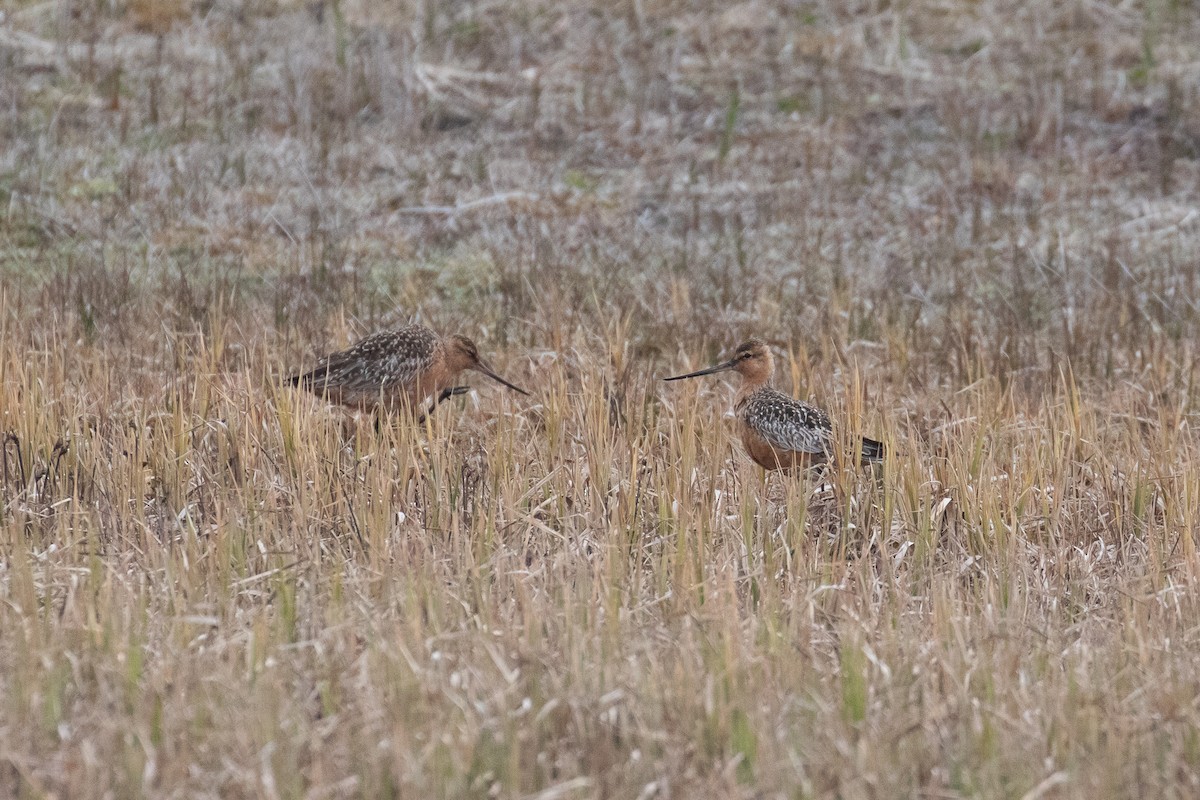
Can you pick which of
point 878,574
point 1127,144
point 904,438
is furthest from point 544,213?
point 878,574

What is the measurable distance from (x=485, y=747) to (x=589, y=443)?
217 centimetres

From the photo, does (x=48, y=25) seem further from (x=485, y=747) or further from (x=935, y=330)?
(x=485, y=747)

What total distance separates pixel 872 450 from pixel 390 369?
192 centimetres

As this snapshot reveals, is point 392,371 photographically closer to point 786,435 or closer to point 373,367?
point 373,367

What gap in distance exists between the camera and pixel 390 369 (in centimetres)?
648

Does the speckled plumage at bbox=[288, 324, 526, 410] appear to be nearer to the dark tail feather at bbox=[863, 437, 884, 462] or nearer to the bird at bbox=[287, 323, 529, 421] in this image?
the bird at bbox=[287, 323, 529, 421]

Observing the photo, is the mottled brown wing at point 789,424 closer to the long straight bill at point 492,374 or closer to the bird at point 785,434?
the bird at point 785,434

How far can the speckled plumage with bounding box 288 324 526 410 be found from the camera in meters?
6.45

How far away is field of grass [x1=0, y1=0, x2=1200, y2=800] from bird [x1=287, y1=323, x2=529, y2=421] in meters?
0.17

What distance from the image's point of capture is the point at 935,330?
8.01m

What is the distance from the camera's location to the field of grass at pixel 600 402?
3.24 m

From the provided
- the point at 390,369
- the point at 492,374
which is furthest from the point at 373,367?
the point at 492,374

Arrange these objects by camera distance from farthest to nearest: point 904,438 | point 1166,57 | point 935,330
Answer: point 1166,57, point 935,330, point 904,438

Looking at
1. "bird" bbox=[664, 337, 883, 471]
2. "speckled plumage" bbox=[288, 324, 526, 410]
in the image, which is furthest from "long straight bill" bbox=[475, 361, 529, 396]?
"bird" bbox=[664, 337, 883, 471]
